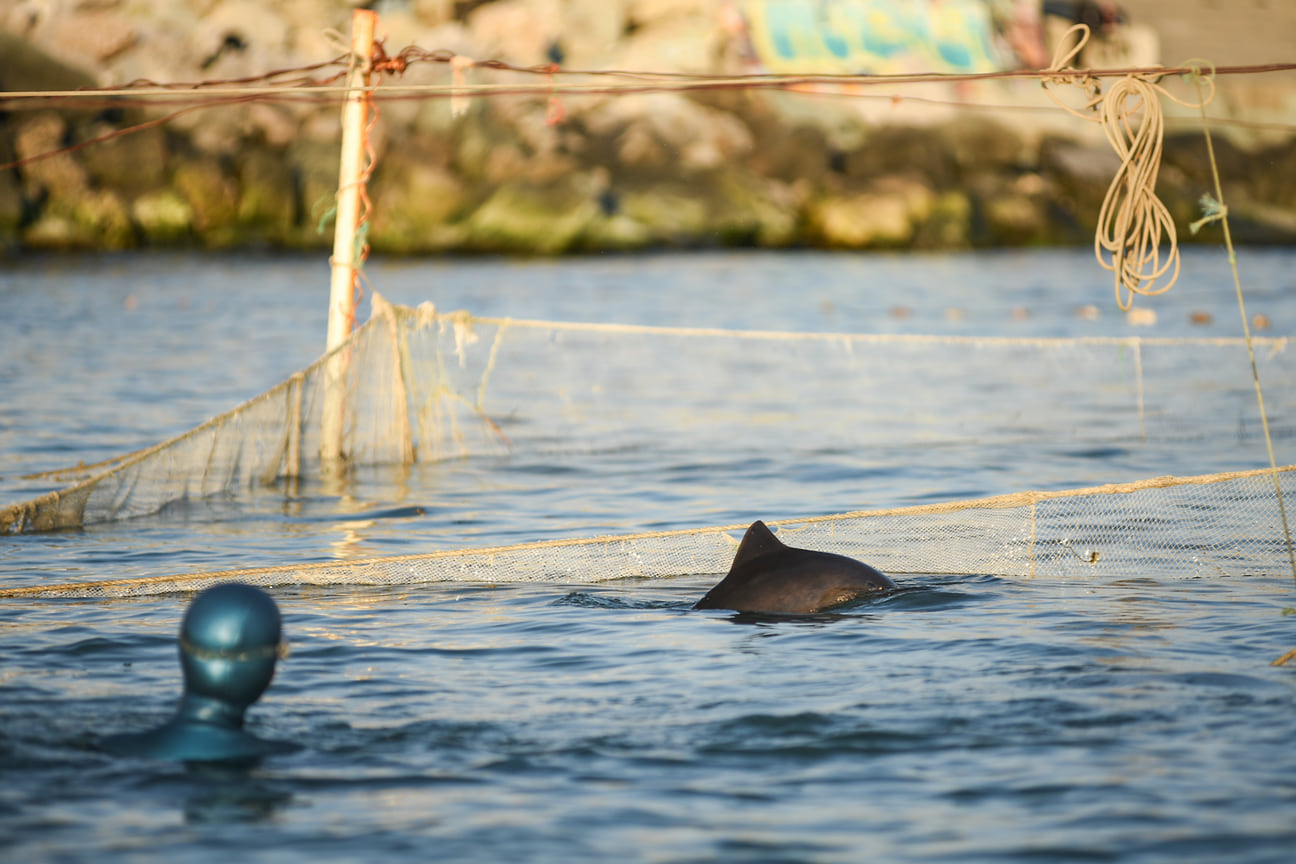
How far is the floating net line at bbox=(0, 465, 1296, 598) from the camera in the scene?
11.6 meters

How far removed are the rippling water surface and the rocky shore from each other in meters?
39.6

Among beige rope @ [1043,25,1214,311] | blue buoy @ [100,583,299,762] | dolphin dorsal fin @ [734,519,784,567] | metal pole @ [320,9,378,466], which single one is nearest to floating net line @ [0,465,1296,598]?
dolphin dorsal fin @ [734,519,784,567]

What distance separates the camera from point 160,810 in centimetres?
688

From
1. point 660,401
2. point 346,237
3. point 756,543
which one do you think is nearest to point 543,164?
point 660,401

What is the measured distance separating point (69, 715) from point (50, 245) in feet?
161

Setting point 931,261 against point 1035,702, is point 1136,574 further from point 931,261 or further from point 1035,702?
point 931,261

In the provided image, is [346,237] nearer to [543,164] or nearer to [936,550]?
[936,550]

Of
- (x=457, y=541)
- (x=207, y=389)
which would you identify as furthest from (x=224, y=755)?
(x=207, y=389)

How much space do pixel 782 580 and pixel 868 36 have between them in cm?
6309

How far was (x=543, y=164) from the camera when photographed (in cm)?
5691

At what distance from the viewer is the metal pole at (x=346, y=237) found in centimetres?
1548

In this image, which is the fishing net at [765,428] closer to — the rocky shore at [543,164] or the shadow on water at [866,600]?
the shadow on water at [866,600]

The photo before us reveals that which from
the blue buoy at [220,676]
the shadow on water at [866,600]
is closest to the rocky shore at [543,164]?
the shadow on water at [866,600]

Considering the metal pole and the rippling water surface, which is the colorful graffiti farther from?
the rippling water surface
